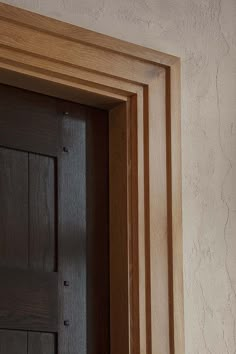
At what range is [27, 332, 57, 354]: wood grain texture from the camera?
218 centimetres

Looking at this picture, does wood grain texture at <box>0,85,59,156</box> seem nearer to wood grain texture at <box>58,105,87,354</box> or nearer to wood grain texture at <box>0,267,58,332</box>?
wood grain texture at <box>58,105,87,354</box>

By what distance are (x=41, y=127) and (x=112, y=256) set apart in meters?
0.35

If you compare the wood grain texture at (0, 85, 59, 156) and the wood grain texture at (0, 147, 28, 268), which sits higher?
the wood grain texture at (0, 85, 59, 156)

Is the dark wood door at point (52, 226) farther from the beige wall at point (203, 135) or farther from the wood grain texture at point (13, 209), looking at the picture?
the beige wall at point (203, 135)

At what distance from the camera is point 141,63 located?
238 centimetres

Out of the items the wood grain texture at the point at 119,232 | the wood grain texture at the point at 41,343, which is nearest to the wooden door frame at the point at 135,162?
the wood grain texture at the point at 119,232

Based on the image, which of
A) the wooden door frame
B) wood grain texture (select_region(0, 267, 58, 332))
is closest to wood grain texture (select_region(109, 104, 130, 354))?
the wooden door frame

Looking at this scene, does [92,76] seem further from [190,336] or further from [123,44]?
[190,336]

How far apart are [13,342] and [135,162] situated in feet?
1.67

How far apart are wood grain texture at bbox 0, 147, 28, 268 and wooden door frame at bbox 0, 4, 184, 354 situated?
7.0 inches

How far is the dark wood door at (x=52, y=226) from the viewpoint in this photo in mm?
2178

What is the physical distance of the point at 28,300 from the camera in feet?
7.16

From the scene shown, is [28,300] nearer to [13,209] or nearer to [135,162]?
[13,209]

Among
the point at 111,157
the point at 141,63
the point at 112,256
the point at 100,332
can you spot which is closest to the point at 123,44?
the point at 141,63
